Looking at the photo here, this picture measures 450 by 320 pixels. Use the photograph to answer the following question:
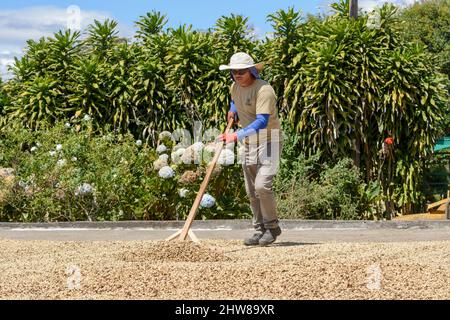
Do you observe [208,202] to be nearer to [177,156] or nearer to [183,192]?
[183,192]

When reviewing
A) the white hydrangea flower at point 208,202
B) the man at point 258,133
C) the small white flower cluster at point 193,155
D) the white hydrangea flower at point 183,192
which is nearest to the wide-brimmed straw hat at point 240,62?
the man at point 258,133

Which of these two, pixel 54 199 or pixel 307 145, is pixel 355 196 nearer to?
pixel 307 145

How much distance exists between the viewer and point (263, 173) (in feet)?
36.4

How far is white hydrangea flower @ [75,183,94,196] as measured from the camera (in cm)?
1476

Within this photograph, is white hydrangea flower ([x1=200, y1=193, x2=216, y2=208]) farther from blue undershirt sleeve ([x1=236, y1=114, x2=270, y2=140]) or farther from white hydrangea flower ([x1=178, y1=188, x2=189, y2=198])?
blue undershirt sleeve ([x1=236, y1=114, x2=270, y2=140])

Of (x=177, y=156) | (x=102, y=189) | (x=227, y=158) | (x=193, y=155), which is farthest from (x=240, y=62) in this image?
(x=102, y=189)

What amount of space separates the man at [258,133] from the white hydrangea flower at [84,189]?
3.99 metres

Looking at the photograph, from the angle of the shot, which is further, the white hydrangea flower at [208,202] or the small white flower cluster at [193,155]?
the small white flower cluster at [193,155]

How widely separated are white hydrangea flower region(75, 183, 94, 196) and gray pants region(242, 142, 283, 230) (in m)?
3.97

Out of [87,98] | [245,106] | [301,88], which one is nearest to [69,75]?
[87,98]

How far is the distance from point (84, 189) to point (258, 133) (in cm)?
438

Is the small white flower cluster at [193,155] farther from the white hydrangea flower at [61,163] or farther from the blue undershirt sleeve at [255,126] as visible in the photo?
the blue undershirt sleeve at [255,126]

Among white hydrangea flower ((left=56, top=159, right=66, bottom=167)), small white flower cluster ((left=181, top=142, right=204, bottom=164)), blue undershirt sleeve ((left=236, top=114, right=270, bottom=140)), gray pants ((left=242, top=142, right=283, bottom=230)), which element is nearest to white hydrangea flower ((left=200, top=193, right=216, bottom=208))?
small white flower cluster ((left=181, top=142, right=204, bottom=164))

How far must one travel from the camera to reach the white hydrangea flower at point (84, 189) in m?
14.8
